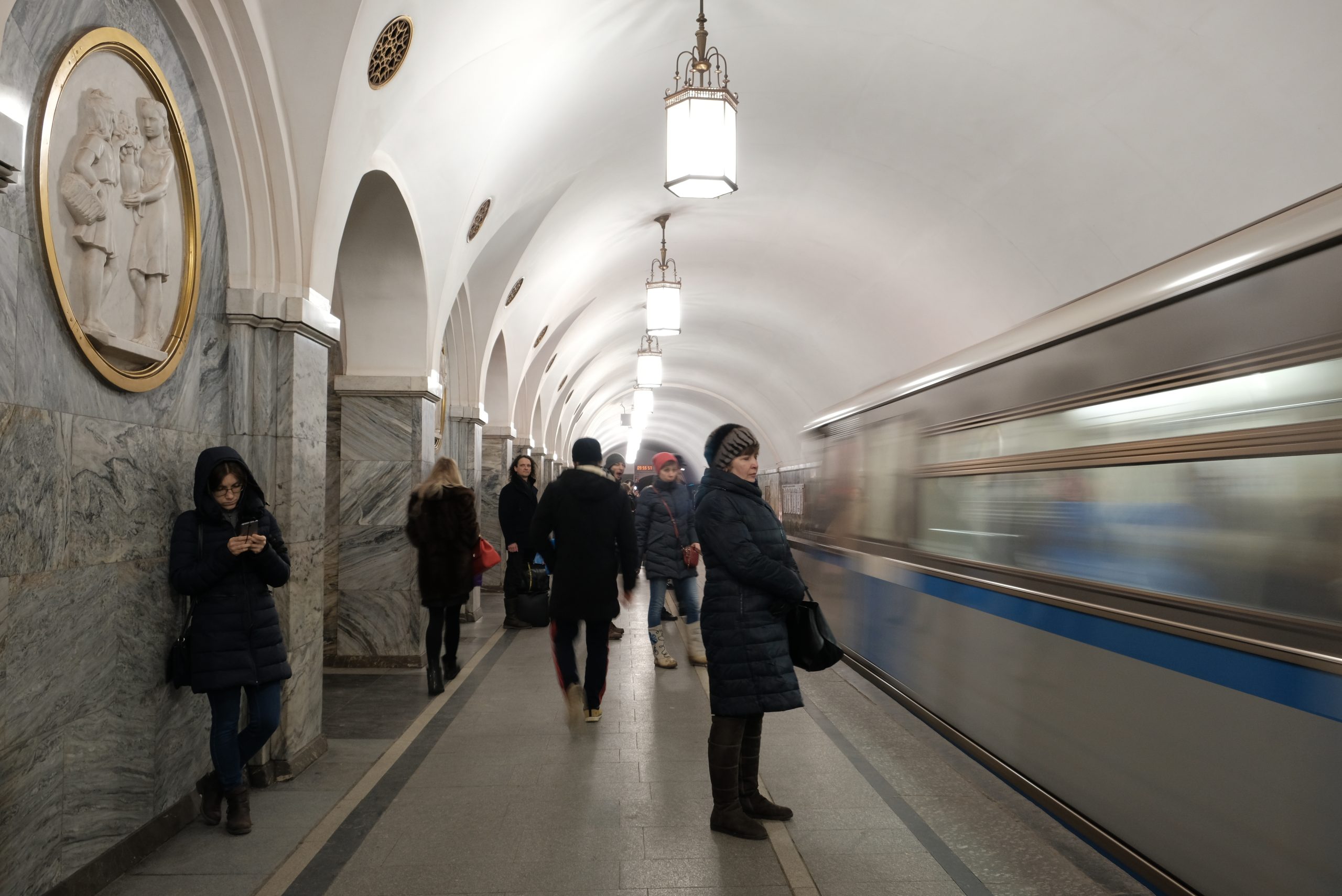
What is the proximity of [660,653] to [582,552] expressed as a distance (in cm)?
286

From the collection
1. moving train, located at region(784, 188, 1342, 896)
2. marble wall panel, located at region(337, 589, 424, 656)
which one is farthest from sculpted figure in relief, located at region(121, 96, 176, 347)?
marble wall panel, located at region(337, 589, 424, 656)

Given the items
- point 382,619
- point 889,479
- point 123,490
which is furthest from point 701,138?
point 382,619

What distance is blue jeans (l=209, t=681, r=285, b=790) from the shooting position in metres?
4.36

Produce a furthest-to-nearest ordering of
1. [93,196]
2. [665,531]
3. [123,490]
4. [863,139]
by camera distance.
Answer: [863,139], [665,531], [123,490], [93,196]

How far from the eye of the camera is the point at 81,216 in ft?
12.2

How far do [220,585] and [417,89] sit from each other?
3688 mm

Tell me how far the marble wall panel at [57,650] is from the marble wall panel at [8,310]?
0.67 meters

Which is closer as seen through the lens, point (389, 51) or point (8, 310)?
point (8, 310)

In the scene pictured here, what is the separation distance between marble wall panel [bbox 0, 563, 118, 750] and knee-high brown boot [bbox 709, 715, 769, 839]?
98.2 inches

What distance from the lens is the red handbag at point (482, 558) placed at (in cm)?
731

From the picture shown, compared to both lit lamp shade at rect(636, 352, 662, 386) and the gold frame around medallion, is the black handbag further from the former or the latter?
lit lamp shade at rect(636, 352, 662, 386)

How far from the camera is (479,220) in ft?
29.9

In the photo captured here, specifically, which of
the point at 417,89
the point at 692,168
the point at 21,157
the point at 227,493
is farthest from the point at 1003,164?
the point at 21,157

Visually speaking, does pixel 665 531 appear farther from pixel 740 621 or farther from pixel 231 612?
pixel 231 612
